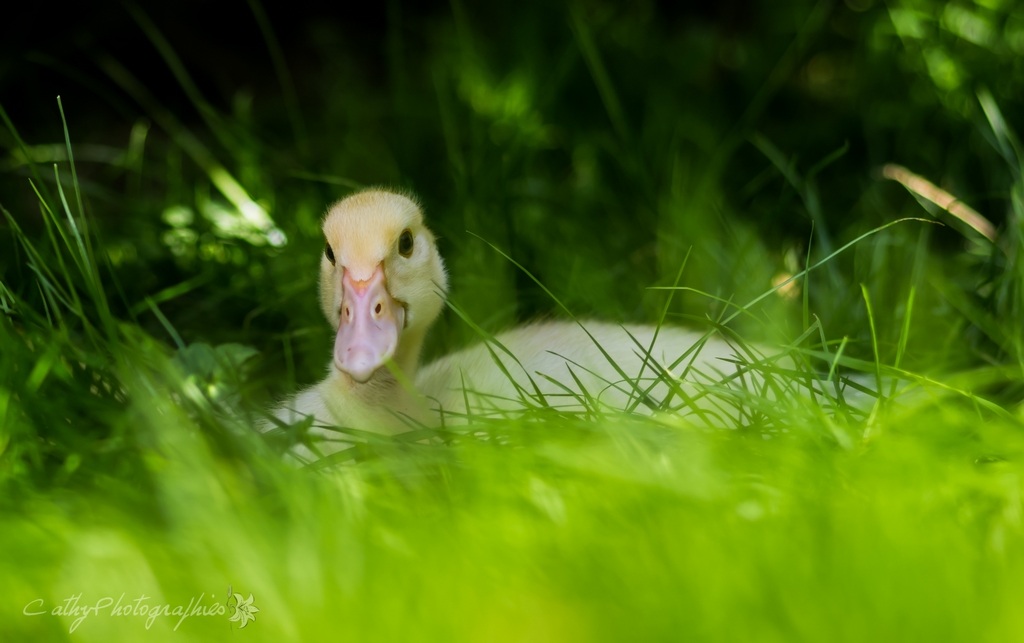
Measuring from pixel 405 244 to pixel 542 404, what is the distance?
17.2 inches

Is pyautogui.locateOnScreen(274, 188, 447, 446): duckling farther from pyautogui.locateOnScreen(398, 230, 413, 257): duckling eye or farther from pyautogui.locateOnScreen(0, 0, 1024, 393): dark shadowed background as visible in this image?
pyautogui.locateOnScreen(0, 0, 1024, 393): dark shadowed background

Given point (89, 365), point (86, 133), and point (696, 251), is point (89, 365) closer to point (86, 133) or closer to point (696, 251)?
point (696, 251)

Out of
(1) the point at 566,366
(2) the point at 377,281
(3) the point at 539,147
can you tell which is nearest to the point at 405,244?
(2) the point at 377,281

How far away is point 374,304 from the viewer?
148 cm

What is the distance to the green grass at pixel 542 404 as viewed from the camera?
3.20 ft

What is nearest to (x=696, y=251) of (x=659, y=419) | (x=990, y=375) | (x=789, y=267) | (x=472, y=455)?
(x=789, y=267)

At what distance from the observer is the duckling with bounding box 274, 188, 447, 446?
1457 millimetres

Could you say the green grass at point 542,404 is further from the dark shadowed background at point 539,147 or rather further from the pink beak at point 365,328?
the pink beak at point 365,328

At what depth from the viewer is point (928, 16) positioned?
272 cm

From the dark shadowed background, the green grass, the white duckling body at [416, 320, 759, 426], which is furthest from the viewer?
the dark shadowed background

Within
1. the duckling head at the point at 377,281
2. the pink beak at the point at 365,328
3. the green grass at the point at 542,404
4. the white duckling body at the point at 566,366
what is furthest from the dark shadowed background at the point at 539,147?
the pink beak at the point at 365,328

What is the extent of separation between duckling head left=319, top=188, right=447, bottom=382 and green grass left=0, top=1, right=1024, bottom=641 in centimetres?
11

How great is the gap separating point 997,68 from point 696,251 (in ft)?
3.88

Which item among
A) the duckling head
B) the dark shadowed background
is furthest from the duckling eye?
the dark shadowed background
